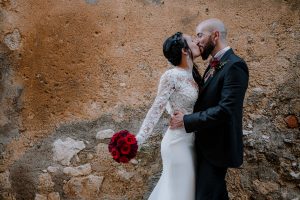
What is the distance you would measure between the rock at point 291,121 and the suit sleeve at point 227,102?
1.01 meters

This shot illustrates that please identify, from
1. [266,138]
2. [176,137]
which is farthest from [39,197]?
[266,138]

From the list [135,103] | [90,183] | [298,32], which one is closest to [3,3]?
[135,103]

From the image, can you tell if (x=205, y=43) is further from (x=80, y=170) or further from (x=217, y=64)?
(x=80, y=170)

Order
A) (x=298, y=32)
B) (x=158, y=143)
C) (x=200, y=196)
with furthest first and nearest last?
(x=158, y=143) → (x=298, y=32) → (x=200, y=196)

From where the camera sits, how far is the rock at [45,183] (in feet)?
12.4

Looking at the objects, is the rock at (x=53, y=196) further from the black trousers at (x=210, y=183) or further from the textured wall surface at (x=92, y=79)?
the black trousers at (x=210, y=183)

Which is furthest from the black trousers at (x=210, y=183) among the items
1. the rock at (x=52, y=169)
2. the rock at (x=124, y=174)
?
the rock at (x=52, y=169)

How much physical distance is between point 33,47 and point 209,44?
182 centimetres

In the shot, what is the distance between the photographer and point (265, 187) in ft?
11.2

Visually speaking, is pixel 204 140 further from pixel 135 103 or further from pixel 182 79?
pixel 135 103

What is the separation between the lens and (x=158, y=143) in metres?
3.68

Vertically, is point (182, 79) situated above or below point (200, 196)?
above

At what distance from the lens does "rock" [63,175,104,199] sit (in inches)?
147

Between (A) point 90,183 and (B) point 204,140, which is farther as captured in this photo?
(A) point 90,183
